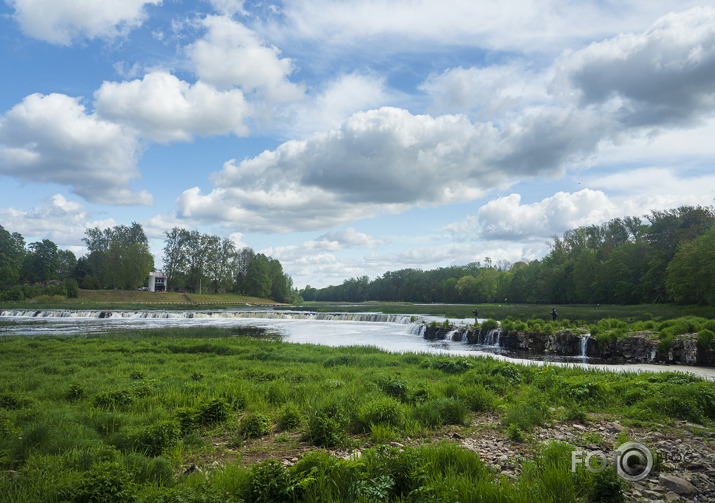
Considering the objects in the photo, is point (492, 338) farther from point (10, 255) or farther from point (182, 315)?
point (10, 255)

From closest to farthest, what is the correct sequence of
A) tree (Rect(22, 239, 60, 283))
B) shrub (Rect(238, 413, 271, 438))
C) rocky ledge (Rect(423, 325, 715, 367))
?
shrub (Rect(238, 413, 271, 438)) < rocky ledge (Rect(423, 325, 715, 367)) < tree (Rect(22, 239, 60, 283))

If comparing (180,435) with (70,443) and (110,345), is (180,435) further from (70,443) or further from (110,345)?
(110,345)

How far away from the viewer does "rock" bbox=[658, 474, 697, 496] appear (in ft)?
16.9

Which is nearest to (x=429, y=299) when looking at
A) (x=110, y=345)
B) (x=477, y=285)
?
(x=477, y=285)

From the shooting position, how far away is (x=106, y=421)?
820 cm

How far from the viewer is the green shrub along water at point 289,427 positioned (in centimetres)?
499

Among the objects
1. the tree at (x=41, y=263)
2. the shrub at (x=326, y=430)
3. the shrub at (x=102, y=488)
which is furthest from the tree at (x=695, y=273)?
the tree at (x=41, y=263)

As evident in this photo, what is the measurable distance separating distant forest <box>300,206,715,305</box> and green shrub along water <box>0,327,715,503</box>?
2048 inches

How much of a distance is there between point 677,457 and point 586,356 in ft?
72.8
